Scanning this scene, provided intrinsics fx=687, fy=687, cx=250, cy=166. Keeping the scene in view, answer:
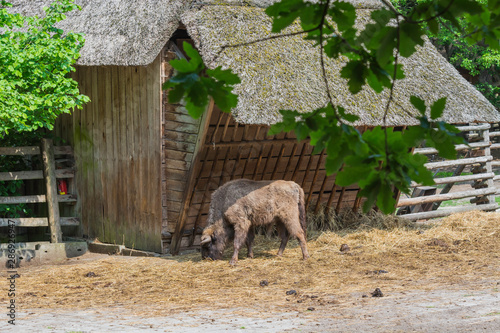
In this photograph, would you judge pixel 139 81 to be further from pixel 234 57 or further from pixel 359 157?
pixel 359 157

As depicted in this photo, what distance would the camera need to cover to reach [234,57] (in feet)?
29.3

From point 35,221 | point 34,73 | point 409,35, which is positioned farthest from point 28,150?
point 409,35

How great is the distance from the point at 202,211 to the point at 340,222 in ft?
9.62

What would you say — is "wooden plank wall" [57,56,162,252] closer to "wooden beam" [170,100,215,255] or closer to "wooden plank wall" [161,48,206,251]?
"wooden plank wall" [161,48,206,251]

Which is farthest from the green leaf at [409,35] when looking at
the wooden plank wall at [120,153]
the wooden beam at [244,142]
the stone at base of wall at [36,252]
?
the stone at base of wall at [36,252]

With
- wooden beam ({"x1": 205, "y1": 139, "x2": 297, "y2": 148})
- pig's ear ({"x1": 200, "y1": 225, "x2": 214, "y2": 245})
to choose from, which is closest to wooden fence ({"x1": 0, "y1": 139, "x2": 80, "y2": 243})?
pig's ear ({"x1": 200, "y1": 225, "x2": 214, "y2": 245})

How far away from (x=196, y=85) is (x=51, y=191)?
8517 mm

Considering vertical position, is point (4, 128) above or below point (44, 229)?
above

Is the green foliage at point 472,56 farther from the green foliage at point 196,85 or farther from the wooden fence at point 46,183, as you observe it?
the green foliage at point 196,85

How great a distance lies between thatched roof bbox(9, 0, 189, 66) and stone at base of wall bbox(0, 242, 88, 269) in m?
2.74

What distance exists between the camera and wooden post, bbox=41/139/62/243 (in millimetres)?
10453

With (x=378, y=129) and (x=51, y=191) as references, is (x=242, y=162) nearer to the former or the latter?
(x=51, y=191)

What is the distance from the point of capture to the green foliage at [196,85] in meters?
2.49

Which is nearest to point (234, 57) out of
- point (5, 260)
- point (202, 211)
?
point (202, 211)
